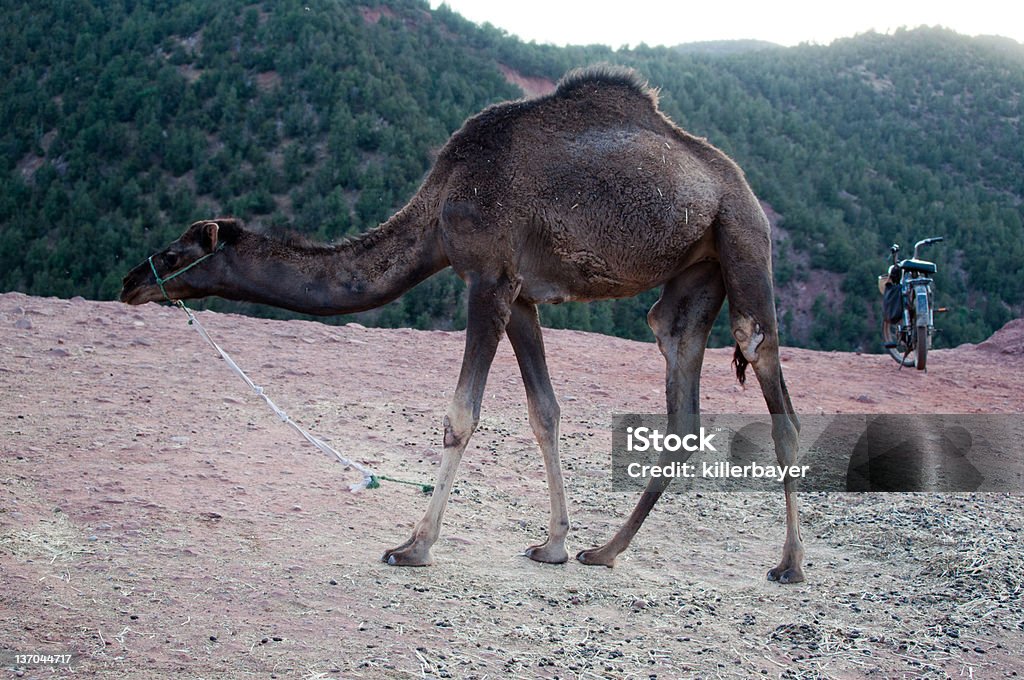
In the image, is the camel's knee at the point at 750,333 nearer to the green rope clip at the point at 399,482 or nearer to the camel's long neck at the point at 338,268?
the camel's long neck at the point at 338,268

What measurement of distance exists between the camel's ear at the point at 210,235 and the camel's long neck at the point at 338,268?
10 centimetres

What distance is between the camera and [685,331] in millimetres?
5570

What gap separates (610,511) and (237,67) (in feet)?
98.6

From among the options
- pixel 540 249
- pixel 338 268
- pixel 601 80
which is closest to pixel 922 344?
pixel 601 80

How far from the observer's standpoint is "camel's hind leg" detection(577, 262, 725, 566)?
5535mm

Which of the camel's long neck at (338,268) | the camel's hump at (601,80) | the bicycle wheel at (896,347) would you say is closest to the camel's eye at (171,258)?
the camel's long neck at (338,268)

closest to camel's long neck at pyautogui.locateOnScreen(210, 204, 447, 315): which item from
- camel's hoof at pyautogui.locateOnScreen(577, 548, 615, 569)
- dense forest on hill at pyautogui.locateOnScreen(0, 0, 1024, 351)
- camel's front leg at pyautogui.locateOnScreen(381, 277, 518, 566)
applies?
camel's front leg at pyautogui.locateOnScreen(381, 277, 518, 566)

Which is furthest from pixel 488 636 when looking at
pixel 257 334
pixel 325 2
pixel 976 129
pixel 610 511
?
pixel 976 129

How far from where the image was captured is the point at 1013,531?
20.0ft

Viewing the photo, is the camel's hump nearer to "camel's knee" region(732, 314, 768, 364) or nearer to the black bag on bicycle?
"camel's knee" region(732, 314, 768, 364)

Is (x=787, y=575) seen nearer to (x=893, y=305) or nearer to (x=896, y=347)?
(x=896, y=347)

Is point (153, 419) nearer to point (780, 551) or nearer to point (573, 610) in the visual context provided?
point (573, 610)

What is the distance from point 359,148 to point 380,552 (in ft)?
85.3

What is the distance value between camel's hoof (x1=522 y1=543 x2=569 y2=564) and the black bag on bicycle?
415 inches
